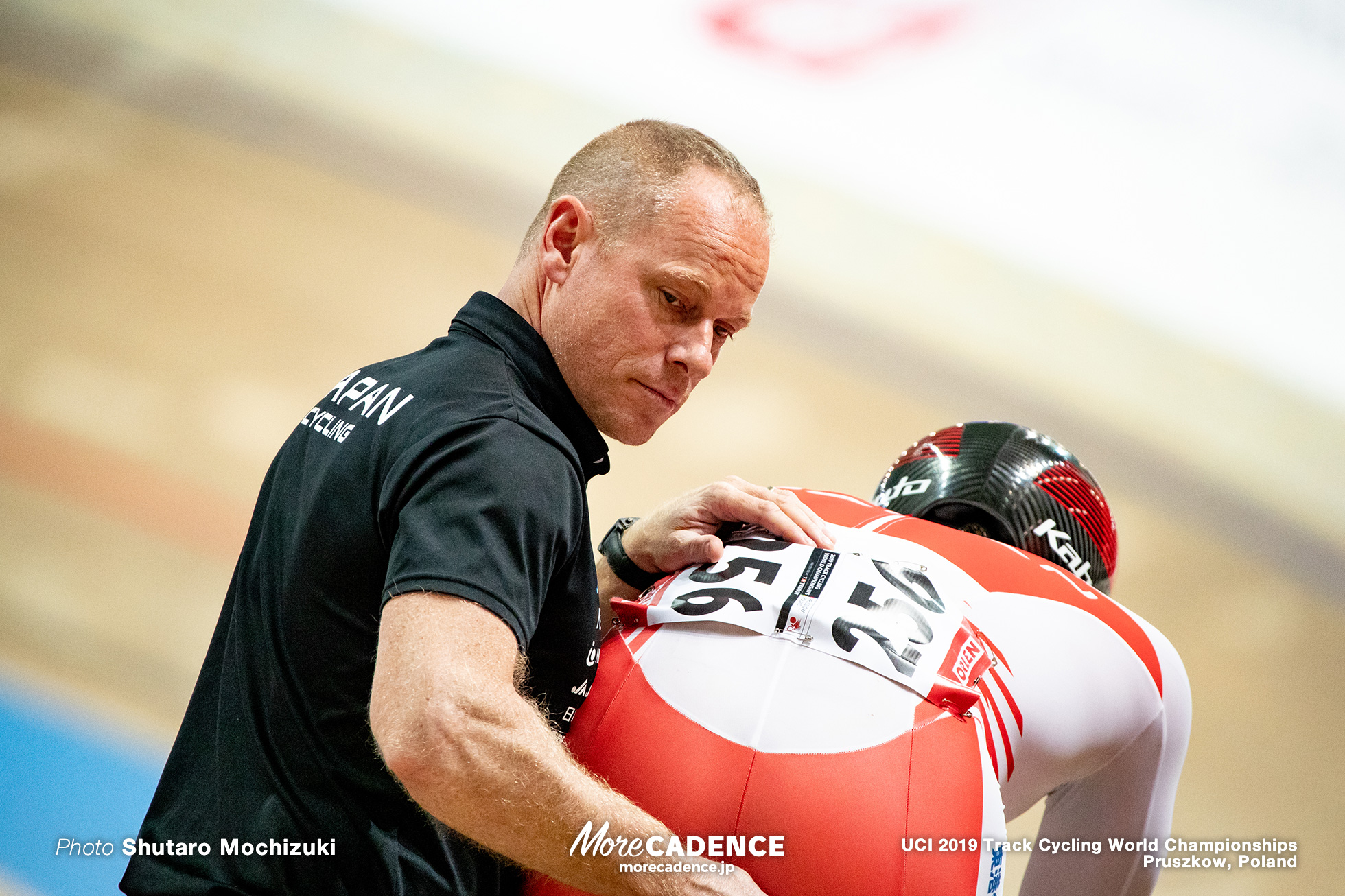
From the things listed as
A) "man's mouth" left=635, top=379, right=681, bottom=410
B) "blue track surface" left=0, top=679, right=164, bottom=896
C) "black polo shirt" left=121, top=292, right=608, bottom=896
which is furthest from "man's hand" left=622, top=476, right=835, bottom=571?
"blue track surface" left=0, top=679, right=164, bottom=896

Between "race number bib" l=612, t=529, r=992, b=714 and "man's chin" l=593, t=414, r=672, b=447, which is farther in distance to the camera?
"man's chin" l=593, t=414, r=672, b=447

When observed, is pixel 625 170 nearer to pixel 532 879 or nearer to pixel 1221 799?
pixel 532 879

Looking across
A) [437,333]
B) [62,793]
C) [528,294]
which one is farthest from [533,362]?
[437,333]

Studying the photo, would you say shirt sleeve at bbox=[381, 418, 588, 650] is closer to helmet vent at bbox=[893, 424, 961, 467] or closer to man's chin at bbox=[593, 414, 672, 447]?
man's chin at bbox=[593, 414, 672, 447]

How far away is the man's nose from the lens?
1287 mm

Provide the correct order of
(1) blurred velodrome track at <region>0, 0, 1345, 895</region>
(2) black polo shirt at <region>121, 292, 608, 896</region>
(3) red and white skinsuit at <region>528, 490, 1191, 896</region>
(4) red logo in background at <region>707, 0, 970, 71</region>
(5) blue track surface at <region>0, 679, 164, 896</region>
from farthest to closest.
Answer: (4) red logo in background at <region>707, 0, 970, 71</region>
(1) blurred velodrome track at <region>0, 0, 1345, 895</region>
(5) blue track surface at <region>0, 679, 164, 896</region>
(3) red and white skinsuit at <region>528, 490, 1191, 896</region>
(2) black polo shirt at <region>121, 292, 608, 896</region>

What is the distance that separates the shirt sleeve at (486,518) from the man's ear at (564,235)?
0.31m

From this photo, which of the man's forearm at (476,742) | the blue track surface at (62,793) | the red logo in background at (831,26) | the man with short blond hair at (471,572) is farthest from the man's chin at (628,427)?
the red logo in background at (831,26)

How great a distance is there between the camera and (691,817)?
1.14m

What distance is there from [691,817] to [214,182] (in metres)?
3.11

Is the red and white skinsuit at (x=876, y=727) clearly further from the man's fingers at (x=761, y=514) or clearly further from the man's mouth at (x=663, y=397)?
the man's mouth at (x=663, y=397)

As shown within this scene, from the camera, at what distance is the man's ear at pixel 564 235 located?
1303mm

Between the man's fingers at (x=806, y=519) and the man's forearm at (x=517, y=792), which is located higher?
the man's fingers at (x=806, y=519)

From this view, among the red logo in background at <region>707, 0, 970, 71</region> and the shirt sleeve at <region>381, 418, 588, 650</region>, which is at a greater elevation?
the red logo in background at <region>707, 0, 970, 71</region>
